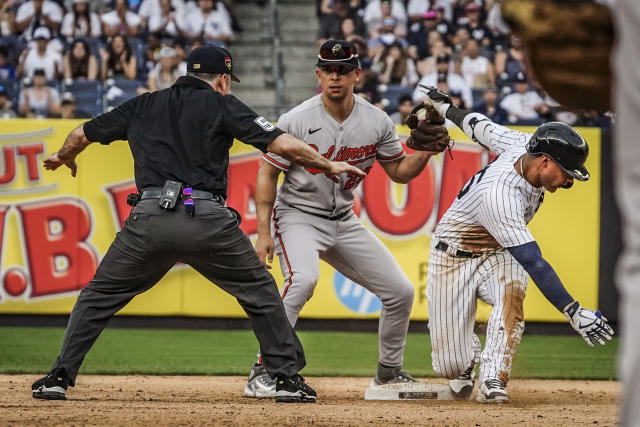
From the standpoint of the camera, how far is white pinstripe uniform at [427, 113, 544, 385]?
634 centimetres

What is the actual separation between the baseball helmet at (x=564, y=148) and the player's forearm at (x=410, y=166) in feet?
2.78

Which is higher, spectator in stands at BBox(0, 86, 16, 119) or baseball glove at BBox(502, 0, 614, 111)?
baseball glove at BBox(502, 0, 614, 111)

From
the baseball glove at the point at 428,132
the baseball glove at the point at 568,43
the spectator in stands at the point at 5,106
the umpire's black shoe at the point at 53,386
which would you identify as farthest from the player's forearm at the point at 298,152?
the spectator in stands at the point at 5,106

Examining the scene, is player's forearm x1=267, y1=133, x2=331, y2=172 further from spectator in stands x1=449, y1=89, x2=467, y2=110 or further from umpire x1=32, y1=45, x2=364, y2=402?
spectator in stands x1=449, y1=89, x2=467, y2=110

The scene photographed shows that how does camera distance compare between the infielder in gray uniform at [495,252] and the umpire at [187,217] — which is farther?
the infielder in gray uniform at [495,252]

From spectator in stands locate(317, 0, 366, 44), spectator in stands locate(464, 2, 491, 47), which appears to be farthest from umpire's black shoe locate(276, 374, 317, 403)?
spectator in stands locate(317, 0, 366, 44)

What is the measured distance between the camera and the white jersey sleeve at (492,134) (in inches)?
262

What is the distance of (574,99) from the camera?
9.03 ft

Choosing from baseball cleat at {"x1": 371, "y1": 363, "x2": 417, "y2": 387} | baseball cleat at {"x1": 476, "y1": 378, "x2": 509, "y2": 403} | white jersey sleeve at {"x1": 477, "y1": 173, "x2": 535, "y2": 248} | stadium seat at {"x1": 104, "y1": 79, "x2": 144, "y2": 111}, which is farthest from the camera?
stadium seat at {"x1": 104, "y1": 79, "x2": 144, "y2": 111}

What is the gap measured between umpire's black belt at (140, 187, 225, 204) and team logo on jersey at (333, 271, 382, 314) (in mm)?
5083

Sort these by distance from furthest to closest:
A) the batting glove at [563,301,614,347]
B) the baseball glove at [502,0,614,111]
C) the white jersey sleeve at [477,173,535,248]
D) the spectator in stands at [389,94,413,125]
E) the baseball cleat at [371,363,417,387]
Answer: the spectator in stands at [389,94,413,125], the baseball cleat at [371,363,417,387], the white jersey sleeve at [477,173,535,248], the batting glove at [563,301,614,347], the baseball glove at [502,0,614,111]

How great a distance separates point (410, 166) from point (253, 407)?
212 cm

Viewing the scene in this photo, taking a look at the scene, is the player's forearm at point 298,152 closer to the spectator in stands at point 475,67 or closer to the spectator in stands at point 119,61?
the spectator in stands at point 475,67

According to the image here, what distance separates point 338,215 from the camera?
6848mm
